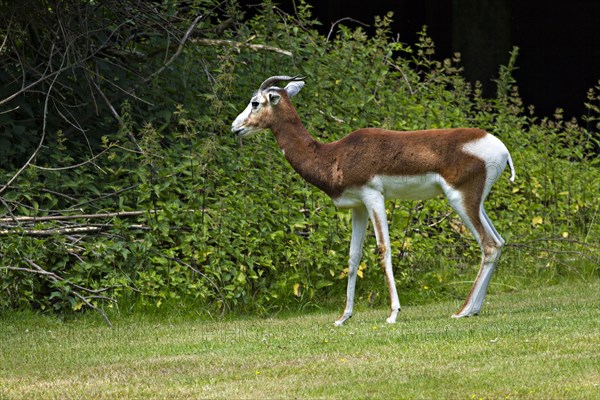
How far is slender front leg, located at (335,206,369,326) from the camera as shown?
29.9ft

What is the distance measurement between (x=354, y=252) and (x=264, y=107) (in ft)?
4.32

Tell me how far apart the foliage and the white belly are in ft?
5.16

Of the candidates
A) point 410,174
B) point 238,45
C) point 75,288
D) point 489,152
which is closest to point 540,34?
point 238,45

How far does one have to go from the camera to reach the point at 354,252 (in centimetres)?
930

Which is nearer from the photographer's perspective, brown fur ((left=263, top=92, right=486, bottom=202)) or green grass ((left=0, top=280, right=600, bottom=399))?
green grass ((left=0, top=280, right=600, bottom=399))

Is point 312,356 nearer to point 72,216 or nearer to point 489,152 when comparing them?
point 489,152

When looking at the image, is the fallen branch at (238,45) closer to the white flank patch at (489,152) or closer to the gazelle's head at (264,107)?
the gazelle's head at (264,107)

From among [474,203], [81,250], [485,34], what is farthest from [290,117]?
[485,34]

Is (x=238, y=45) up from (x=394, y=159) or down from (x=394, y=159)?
down

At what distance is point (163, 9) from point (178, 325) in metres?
4.74

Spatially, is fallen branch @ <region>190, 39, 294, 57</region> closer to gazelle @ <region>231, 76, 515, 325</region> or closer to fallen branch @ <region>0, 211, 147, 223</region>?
fallen branch @ <region>0, 211, 147, 223</region>

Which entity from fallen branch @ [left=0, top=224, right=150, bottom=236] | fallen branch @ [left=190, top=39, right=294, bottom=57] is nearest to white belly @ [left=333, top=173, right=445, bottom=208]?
fallen branch @ [left=0, top=224, right=150, bottom=236]

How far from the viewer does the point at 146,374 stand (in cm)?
717

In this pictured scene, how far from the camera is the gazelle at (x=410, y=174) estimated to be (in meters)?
8.98
